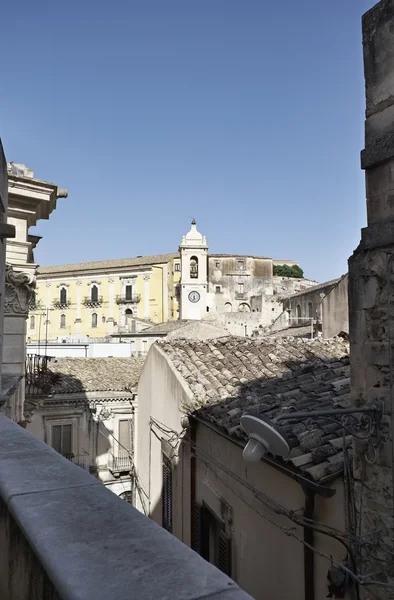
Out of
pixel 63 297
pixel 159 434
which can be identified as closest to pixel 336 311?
pixel 159 434

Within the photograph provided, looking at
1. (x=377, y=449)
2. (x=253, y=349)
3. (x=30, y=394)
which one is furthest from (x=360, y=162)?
(x=30, y=394)

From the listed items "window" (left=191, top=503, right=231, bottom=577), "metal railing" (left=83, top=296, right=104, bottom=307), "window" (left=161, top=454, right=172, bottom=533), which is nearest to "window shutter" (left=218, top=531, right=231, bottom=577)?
"window" (left=191, top=503, right=231, bottom=577)

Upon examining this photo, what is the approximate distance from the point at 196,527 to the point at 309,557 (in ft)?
11.7

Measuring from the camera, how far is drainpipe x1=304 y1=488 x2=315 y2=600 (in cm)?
479

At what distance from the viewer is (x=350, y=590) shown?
4148mm

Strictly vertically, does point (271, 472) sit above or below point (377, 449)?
below

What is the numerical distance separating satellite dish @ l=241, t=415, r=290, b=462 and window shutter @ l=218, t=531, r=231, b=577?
3.61 m

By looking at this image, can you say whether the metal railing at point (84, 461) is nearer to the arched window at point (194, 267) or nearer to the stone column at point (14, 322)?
the stone column at point (14, 322)

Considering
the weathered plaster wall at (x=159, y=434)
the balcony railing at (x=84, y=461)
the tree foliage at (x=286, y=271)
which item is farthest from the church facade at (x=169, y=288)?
the weathered plaster wall at (x=159, y=434)

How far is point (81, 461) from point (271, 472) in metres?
16.2

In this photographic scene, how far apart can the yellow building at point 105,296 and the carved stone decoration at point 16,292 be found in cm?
4235

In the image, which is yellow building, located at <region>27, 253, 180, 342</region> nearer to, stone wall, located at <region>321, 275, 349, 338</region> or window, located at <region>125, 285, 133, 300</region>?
window, located at <region>125, 285, 133, 300</region>

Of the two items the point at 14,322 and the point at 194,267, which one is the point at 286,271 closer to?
the point at 194,267

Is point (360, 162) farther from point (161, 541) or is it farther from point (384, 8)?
point (161, 541)
